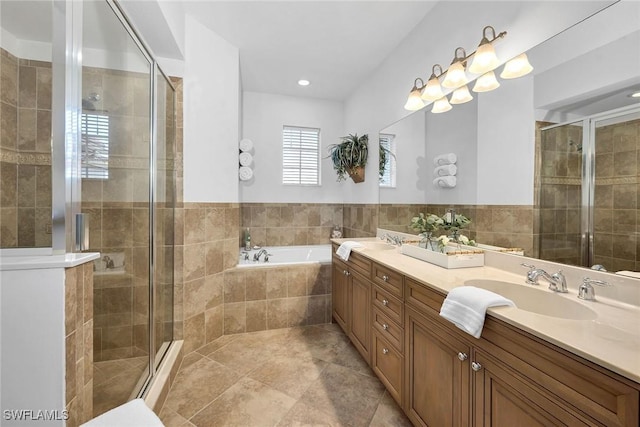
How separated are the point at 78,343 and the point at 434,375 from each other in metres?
1.50

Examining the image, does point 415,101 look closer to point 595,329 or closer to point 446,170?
point 446,170

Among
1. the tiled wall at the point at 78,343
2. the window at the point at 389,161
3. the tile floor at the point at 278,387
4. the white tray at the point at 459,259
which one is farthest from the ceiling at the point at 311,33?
the tile floor at the point at 278,387

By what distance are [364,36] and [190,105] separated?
5.69ft

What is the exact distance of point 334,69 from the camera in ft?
10.4

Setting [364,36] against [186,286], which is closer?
[186,286]

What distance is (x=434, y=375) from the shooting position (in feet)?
4.26

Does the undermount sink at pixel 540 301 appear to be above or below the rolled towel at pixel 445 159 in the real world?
below

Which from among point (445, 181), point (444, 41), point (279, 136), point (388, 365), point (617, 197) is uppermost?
point (444, 41)

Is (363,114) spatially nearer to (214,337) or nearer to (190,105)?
(190,105)

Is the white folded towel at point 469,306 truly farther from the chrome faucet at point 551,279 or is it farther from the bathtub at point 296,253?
the bathtub at point 296,253

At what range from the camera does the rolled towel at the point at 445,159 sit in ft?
6.43

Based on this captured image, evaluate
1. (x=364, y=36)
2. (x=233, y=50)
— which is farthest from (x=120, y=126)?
(x=364, y=36)

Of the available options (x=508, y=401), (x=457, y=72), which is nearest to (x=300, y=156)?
(x=457, y=72)

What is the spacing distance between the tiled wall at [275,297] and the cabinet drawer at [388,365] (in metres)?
1.08
